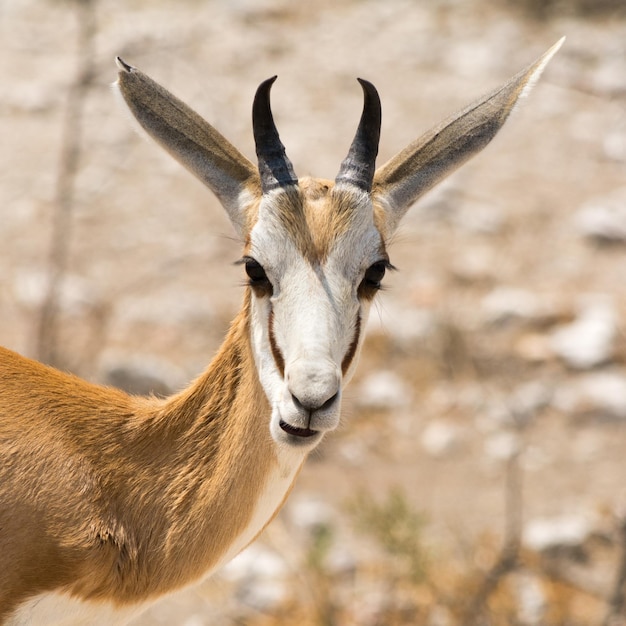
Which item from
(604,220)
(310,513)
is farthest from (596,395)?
(310,513)

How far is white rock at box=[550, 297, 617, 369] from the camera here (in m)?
8.83

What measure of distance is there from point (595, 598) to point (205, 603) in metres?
2.58

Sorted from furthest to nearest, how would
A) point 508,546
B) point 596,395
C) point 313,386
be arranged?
1. point 596,395
2. point 508,546
3. point 313,386

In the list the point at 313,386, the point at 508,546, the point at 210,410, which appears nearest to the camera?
the point at 313,386

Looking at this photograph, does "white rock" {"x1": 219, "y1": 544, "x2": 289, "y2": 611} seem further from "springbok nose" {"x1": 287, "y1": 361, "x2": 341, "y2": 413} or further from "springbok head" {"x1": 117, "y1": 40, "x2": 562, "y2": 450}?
"springbok nose" {"x1": 287, "y1": 361, "x2": 341, "y2": 413}

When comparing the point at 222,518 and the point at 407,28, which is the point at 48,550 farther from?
the point at 407,28

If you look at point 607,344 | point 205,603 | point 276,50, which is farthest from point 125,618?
point 276,50

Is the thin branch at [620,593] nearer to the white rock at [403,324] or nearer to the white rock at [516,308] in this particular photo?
the white rock at [516,308]

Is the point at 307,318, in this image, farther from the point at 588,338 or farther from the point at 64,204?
the point at 64,204

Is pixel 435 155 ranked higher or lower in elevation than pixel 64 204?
higher

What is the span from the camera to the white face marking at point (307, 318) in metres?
3.77

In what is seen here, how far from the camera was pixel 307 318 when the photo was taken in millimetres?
3908

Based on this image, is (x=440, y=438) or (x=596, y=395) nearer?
(x=440, y=438)

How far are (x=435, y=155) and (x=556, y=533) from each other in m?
3.72
